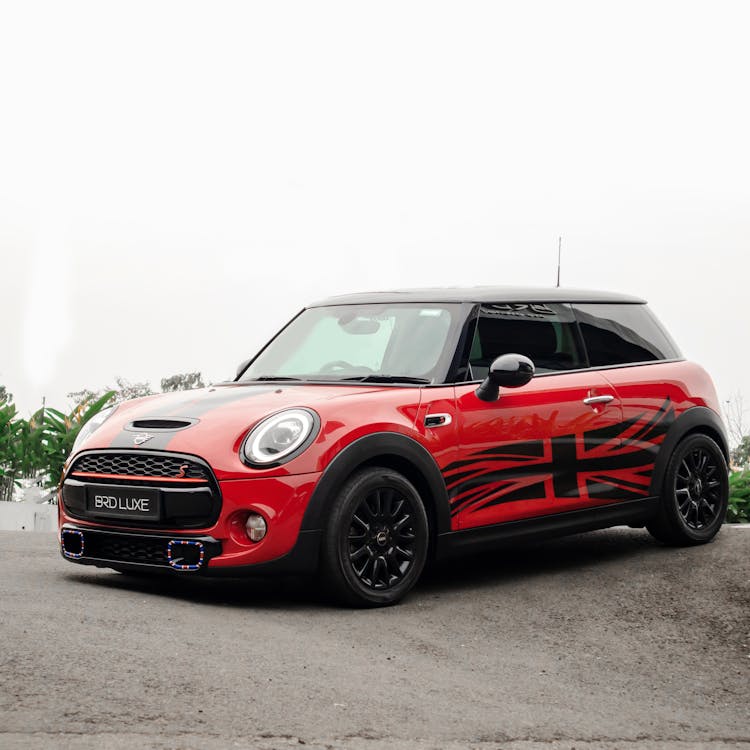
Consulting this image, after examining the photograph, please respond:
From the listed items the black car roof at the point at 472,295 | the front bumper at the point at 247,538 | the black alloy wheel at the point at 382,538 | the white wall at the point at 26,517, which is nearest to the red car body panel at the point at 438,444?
the front bumper at the point at 247,538

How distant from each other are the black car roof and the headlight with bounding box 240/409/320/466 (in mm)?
1461

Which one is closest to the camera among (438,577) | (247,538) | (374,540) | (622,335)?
(247,538)

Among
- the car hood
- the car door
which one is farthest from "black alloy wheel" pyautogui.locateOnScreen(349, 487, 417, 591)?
the car hood

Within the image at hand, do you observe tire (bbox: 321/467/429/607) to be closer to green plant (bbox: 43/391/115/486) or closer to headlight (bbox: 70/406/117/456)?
headlight (bbox: 70/406/117/456)

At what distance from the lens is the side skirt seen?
23.9 feet

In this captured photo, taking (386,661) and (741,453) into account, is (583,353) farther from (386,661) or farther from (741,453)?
(741,453)

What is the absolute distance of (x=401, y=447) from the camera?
Answer: 691cm

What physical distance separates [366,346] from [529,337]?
1006 millimetres

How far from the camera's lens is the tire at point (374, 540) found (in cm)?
662

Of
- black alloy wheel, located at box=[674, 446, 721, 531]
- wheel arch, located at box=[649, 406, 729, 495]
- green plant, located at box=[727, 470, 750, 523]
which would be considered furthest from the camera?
green plant, located at box=[727, 470, 750, 523]

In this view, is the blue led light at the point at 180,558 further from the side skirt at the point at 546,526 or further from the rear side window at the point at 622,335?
the rear side window at the point at 622,335

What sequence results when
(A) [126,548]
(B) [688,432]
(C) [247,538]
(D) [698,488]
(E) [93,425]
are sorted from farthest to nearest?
(D) [698,488]
(B) [688,432]
(E) [93,425]
(A) [126,548]
(C) [247,538]

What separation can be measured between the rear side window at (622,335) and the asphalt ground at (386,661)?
1.38 m

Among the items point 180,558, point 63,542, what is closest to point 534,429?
point 180,558
